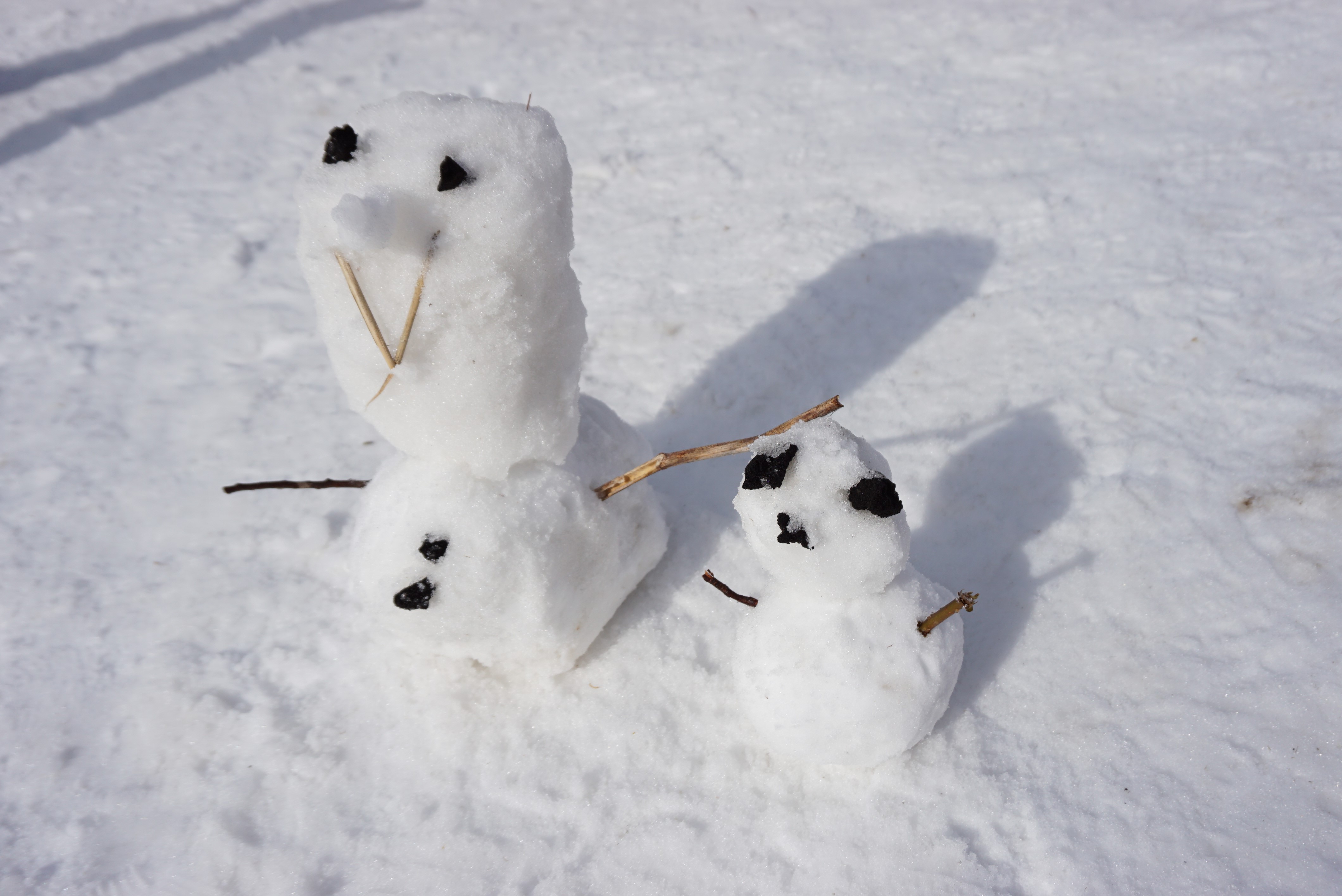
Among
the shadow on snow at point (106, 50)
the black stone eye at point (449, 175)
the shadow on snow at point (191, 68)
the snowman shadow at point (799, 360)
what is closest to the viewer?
the black stone eye at point (449, 175)

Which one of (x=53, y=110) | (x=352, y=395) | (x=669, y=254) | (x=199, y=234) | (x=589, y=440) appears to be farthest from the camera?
(x=53, y=110)

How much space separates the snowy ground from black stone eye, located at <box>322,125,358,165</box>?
104cm

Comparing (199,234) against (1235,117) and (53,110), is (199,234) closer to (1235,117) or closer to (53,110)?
(53,110)

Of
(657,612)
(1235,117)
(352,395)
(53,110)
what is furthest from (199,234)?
(1235,117)

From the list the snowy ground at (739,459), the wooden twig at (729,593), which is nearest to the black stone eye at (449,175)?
the wooden twig at (729,593)

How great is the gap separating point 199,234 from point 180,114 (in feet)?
3.44

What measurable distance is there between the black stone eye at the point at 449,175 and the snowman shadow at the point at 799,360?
101cm

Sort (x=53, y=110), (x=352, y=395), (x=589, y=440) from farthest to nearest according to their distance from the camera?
1. (x=53, y=110)
2. (x=589, y=440)
3. (x=352, y=395)

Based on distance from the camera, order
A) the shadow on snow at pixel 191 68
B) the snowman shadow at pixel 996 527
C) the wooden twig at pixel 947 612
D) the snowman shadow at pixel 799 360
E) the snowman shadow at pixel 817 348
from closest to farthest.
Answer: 1. the wooden twig at pixel 947 612
2. the snowman shadow at pixel 996 527
3. the snowman shadow at pixel 799 360
4. the snowman shadow at pixel 817 348
5. the shadow on snow at pixel 191 68

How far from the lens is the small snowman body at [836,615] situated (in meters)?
1.29

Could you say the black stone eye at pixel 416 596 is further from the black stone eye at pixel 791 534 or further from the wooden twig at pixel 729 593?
the black stone eye at pixel 791 534

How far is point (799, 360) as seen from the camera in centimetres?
241

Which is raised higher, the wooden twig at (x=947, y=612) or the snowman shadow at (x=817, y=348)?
the wooden twig at (x=947, y=612)

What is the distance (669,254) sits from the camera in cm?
283
